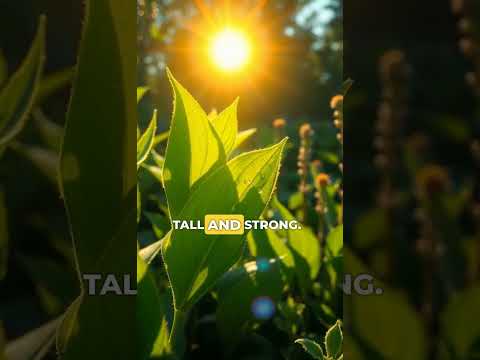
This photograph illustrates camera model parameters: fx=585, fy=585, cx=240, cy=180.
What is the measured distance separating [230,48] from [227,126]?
0.55 feet

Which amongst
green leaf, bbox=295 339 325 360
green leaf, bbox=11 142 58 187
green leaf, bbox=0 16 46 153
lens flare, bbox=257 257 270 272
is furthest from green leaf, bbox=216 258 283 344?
green leaf, bbox=0 16 46 153

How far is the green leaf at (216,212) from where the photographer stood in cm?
102

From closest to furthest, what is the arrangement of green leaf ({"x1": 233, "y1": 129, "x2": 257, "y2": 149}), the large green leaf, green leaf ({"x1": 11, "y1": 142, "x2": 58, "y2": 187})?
the large green leaf
green leaf ({"x1": 11, "y1": 142, "x2": 58, "y2": 187})
green leaf ({"x1": 233, "y1": 129, "x2": 257, "y2": 149})

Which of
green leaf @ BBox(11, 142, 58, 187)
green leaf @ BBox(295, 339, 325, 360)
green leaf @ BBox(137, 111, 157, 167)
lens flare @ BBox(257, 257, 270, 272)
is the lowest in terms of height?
green leaf @ BBox(295, 339, 325, 360)

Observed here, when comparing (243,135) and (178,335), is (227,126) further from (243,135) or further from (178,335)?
(178,335)

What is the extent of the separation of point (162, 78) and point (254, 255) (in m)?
0.44

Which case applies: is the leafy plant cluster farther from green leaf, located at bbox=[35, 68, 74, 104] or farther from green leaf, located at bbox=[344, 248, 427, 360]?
green leaf, located at bbox=[35, 68, 74, 104]

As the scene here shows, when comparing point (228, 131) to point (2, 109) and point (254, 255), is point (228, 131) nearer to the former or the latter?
point (254, 255)

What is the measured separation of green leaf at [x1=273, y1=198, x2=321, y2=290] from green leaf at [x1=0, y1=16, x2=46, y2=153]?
515 millimetres

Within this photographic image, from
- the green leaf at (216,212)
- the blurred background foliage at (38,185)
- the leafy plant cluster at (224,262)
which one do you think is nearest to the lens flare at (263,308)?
the leafy plant cluster at (224,262)

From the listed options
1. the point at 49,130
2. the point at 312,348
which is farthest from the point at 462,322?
the point at 49,130

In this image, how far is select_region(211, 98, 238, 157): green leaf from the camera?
1.09 metres

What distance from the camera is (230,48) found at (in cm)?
116

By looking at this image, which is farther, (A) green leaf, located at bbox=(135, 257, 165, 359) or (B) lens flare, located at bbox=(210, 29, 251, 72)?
(B) lens flare, located at bbox=(210, 29, 251, 72)
